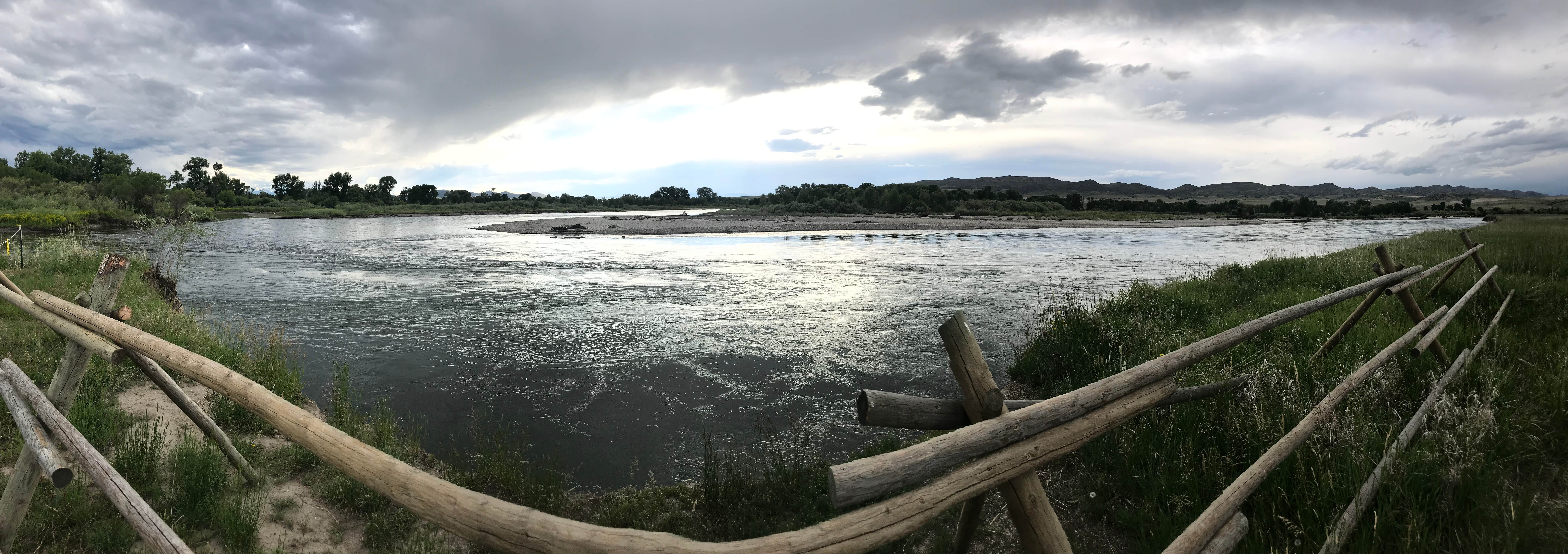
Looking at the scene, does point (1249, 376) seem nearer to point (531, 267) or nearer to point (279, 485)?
point (279, 485)

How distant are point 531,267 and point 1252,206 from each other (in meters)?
98.9

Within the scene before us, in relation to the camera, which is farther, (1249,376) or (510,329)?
(510,329)

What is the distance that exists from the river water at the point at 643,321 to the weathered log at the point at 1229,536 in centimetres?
382

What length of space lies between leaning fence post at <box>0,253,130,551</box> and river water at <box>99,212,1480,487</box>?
2.84 metres

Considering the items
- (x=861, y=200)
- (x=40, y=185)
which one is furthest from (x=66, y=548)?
(x=40, y=185)

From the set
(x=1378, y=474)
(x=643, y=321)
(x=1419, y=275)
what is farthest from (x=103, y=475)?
(x=1419, y=275)

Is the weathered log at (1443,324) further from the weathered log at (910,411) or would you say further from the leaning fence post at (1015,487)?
the leaning fence post at (1015,487)

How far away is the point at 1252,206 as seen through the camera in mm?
90125

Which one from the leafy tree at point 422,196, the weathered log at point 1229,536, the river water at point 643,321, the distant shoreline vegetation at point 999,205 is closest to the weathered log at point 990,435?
the weathered log at point 1229,536

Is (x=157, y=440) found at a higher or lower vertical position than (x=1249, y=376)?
lower

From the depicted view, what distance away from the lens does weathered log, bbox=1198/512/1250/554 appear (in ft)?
10.7

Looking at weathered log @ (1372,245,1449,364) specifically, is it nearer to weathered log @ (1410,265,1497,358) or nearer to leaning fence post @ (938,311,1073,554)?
weathered log @ (1410,265,1497,358)

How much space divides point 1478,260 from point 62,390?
621 inches

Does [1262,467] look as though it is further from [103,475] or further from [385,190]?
[385,190]
